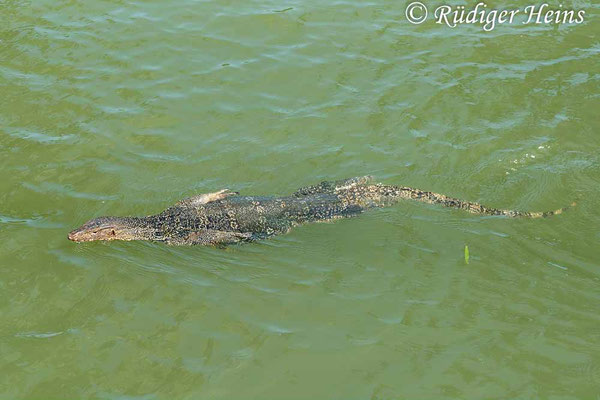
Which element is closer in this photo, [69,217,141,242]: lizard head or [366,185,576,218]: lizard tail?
[69,217,141,242]: lizard head

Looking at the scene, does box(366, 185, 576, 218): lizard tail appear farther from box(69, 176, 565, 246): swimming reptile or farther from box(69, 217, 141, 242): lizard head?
box(69, 217, 141, 242): lizard head

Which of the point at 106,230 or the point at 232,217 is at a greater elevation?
the point at 232,217

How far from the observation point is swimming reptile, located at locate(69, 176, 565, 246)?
8297 millimetres

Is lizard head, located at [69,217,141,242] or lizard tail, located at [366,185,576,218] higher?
lizard tail, located at [366,185,576,218]

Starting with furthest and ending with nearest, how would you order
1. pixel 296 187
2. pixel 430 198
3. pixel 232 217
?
pixel 296 187
pixel 430 198
pixel 232 217

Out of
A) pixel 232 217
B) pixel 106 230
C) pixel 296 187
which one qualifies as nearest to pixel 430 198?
pixel 296 187

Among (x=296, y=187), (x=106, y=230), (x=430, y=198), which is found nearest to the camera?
(x=106, y=230)

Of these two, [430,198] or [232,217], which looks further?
[430,198]

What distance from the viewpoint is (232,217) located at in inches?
329

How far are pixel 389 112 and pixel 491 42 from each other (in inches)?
125

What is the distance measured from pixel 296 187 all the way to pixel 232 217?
1.23 m

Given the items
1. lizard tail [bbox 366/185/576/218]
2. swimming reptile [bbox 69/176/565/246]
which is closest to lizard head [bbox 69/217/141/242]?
swimming reptile [bbox 69/176/565/246]

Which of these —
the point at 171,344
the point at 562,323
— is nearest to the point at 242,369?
the point at 171,344

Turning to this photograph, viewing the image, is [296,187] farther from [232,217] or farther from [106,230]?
[106,230]
